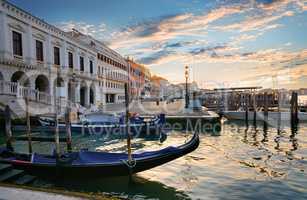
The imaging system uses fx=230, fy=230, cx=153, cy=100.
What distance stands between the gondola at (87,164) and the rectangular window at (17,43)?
13.8 m

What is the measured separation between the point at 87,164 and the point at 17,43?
1585 centimetres

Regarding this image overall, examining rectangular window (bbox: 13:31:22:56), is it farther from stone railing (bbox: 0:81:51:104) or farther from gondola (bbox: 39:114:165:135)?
gondola (bbox: 39:114:165:135)

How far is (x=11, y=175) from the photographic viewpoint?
6137 millimetres

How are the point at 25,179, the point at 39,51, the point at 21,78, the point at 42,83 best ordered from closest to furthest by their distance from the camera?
the point at 25,179 → the point at 21,78 → the point at 39,51 → the point at 42,83

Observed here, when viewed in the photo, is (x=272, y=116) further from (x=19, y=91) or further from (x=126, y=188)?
(x=19, y=91)

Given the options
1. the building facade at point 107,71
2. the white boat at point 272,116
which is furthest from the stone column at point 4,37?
the white boat at point 272,116

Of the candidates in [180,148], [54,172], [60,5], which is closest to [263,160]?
[180,148]

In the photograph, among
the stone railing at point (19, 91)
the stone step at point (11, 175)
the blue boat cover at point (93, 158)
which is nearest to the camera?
the stone step at point (11, 175)

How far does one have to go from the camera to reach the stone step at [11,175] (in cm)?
586

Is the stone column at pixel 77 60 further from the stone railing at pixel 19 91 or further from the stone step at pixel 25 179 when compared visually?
the stone step at pixel 25 179

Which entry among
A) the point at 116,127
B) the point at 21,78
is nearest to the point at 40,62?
the point at 21,78

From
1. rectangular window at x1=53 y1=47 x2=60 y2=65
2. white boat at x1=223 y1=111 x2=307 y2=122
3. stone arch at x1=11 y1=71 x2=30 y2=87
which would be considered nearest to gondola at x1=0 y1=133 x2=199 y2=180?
stone arch at x1=11 y1=71 x2=30 y2=87

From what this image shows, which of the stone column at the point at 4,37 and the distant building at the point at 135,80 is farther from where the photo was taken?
the distant building at the point at 135,80

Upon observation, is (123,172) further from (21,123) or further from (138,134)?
(21,123)
